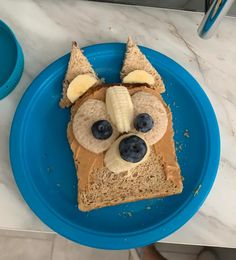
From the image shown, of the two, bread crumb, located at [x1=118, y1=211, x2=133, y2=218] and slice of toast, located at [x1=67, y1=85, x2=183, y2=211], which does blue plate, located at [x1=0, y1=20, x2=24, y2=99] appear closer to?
slice of toast, located at [x1=67, y1=85, x2=183, y2=211]

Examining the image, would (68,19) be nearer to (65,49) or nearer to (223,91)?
(65,49)

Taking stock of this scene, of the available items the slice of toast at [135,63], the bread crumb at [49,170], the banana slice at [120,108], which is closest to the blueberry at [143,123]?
the banana slice at [120,108]

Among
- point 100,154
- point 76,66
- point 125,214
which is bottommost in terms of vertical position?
point 125,214

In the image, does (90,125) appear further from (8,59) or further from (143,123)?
(8,59)

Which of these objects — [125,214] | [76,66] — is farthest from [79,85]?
[125,214]

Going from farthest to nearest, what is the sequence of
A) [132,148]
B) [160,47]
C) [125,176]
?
[160,47] < [125,176] < [132,148]

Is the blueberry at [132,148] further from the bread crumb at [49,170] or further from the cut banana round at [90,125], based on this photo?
the bread crumb at [49,170]

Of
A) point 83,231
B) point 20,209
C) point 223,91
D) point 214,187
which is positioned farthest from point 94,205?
point 223,91
